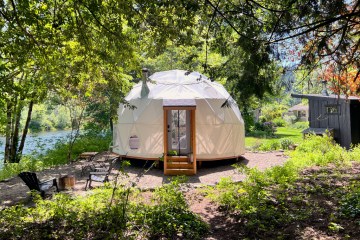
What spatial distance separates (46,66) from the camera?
23.7ft

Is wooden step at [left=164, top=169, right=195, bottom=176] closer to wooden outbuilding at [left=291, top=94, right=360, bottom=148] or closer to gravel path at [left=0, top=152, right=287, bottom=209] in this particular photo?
gravel path at [left=0, top=152, right=287, bottom=209]

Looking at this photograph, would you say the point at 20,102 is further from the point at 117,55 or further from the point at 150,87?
the point at 117,55

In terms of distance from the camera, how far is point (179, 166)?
32.2 feet

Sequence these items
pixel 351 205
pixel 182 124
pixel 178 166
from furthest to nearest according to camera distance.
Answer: pixel 182 124 → pixel 178 166 → pixel 351 205

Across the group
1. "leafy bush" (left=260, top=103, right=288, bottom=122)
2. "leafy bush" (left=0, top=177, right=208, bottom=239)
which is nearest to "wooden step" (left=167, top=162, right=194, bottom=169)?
"leafy bush" (left=0, top=177, right=208, bottom=239)

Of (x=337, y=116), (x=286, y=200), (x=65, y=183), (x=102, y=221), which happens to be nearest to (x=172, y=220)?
(x=102, y=221)

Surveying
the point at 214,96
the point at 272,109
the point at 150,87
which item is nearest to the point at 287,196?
the point at 214,96

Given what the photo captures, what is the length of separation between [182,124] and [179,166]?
212 cm

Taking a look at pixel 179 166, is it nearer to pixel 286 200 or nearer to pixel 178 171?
pixel 178 171

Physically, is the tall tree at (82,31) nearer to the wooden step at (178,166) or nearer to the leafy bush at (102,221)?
the leafy bush at (102,221)

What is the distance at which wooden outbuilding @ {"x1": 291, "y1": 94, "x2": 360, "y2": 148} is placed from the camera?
44.2ft

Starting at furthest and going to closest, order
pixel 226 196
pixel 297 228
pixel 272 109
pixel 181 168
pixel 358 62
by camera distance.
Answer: pixel 272 109, pixel 181 168, pixel 226 196, pixel 358 62, pixel 297 228

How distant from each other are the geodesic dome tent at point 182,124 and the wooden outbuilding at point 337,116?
198 inches

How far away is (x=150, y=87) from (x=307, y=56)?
7.20 meters
